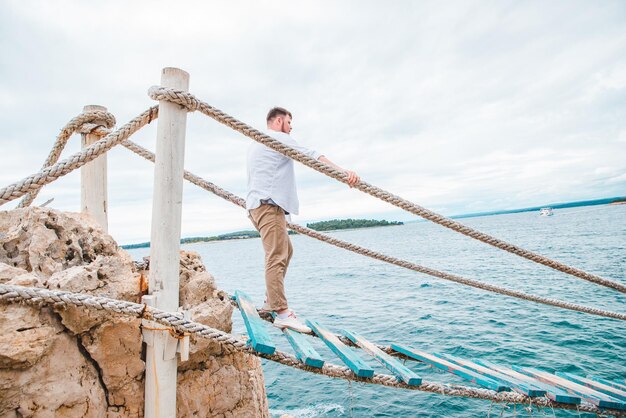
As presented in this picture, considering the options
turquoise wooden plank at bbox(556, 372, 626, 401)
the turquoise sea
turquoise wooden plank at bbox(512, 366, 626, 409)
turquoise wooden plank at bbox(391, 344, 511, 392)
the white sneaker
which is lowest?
the turquoise sea

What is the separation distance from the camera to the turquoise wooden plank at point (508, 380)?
10.8ft

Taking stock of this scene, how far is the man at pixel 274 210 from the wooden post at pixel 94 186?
4.18 ft

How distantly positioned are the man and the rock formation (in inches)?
27.9

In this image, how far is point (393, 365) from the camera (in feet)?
9.86

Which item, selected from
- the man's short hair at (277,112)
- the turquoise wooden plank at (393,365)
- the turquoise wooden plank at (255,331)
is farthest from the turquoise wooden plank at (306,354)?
the man's short hair at (277,112)

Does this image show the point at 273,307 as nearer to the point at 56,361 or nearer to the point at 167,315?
the point at 167,315

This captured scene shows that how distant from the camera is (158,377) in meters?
A: 2.17

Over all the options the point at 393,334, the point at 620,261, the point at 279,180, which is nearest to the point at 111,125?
the point at 279,180

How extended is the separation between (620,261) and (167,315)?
27.1 m

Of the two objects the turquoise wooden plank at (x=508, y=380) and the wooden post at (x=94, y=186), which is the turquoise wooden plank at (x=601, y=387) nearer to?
the turquoise wooden plank at (x=508, y=380)

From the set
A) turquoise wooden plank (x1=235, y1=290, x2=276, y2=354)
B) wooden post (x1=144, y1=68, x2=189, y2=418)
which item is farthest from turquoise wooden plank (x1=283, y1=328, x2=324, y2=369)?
wooden post (x1=144, y1=68, x2=189, y2=418)

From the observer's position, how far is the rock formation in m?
1.87

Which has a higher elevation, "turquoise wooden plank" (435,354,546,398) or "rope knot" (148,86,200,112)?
"rope knot" (148,86,200,112)

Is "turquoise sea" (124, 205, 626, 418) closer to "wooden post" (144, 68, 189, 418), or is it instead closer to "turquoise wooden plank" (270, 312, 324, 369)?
"turquoise wooden plank" (270, 312, 324, 369)
